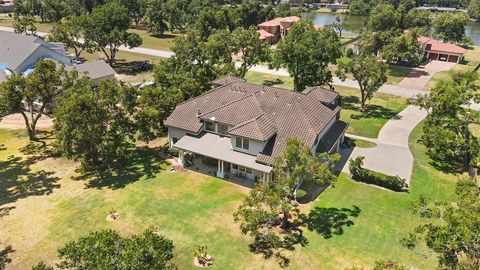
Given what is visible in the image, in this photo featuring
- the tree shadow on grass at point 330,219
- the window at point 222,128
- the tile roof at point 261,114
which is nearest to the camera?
the tree shadow on grass at point 330,219

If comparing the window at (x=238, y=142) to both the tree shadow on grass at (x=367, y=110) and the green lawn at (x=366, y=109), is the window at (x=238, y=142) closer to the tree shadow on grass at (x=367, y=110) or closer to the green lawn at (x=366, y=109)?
the green lawn at (x=366, y=109)

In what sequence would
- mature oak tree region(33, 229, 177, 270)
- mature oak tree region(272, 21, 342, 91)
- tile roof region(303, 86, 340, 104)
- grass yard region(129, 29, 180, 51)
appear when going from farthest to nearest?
grass yard region(129, 29, 180, 51) < mature oak tree region(272, 21, 342, 91) < tile roof region(303, 86, 340, 104) < mature oak tree region(33, 229, 177, 270)

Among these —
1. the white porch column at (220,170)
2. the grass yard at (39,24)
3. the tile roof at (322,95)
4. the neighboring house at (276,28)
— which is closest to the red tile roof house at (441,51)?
the neighboring house at (276,28)

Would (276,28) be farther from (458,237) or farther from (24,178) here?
(458,237)

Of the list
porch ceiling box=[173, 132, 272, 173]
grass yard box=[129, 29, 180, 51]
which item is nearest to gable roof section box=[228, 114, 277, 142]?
porch ceiling box=[173, 132, 272, 173]

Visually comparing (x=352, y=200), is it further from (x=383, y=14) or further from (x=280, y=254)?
(x=383, y=14)

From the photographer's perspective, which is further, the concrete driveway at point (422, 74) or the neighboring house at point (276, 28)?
the neighboring house at point (276, 28)

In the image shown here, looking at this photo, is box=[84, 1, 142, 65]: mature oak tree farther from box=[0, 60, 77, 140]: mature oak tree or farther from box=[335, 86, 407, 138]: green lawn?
box=[335, 86, 407, 138]: green lawn

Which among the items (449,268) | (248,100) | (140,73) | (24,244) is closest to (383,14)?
(140,73)
